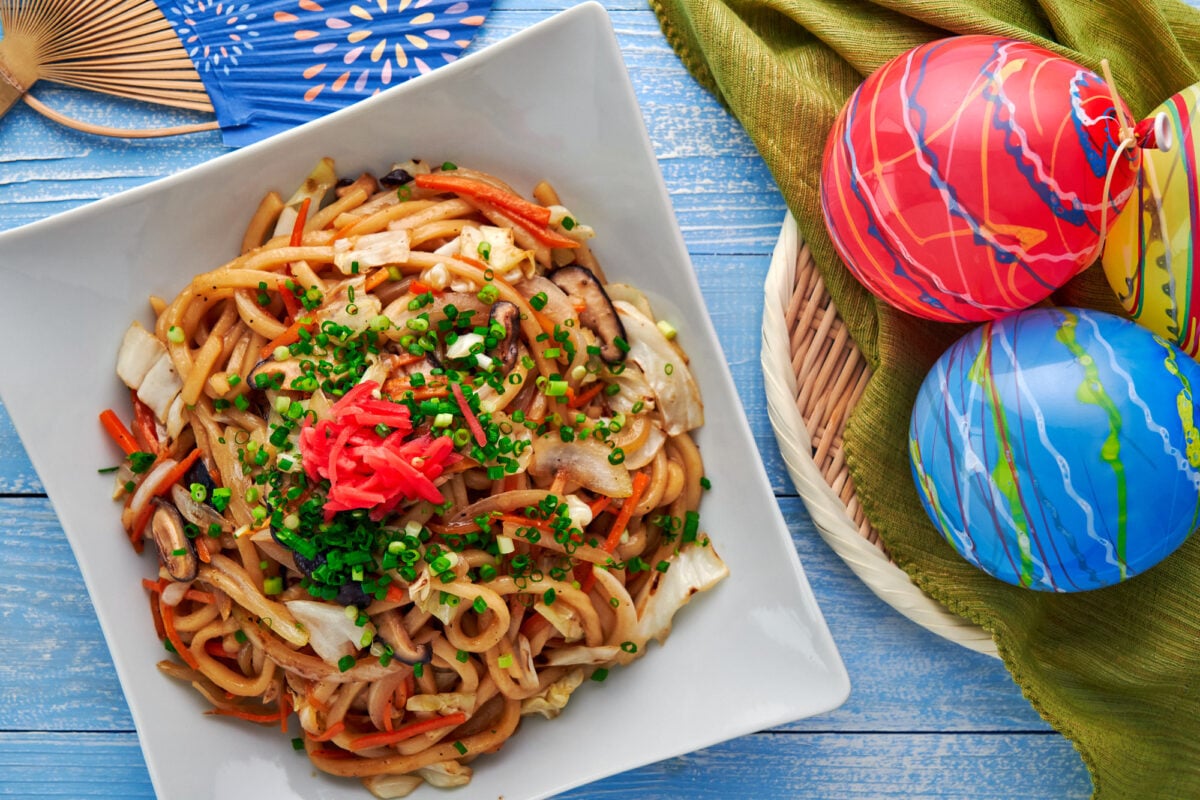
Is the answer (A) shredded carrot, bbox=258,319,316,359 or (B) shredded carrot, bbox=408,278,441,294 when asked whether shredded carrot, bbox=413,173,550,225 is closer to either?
(B) shredded carrot, bbox=408,278,441,294

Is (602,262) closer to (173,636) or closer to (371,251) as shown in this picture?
(371,251)

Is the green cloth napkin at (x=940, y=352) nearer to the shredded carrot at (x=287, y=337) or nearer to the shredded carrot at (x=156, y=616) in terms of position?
the shredded carrot at (x=287, y=337)

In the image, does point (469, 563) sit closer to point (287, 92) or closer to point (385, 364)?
point (385, 364)

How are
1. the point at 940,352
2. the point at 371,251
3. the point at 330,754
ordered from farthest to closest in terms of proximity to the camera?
the point at 940,352 → the point at 330,754 → the point at 371,251

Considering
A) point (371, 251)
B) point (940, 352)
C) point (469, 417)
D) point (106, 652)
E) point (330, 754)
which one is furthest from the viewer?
point (106, 652)

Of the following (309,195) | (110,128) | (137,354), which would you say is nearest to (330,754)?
(137,354)

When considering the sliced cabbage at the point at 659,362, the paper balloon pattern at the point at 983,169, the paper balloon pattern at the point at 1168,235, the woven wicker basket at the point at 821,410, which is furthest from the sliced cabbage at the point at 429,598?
the paper balloon pattern at the point at 1168,235
